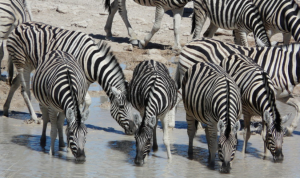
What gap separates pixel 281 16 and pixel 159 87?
16.9ft

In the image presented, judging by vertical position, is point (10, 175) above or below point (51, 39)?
below

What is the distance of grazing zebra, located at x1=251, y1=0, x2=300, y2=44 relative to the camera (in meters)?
12.3

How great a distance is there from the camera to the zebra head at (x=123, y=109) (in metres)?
9.52

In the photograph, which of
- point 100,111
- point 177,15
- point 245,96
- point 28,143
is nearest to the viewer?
point 245,96

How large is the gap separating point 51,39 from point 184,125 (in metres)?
2.89

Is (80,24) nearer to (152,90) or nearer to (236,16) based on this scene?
(236,16)


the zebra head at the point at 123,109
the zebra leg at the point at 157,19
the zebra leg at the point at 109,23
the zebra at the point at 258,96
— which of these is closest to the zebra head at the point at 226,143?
the zebra at the point at 258,96

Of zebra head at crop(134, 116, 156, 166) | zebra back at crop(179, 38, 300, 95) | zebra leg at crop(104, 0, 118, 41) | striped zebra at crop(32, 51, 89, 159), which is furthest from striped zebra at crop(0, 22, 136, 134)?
zebra leg at crop(104, 0, 118, 41)

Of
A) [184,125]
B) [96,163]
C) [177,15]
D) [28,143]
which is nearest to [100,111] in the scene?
[184,125]

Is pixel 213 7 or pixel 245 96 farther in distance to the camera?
pixel 213 7

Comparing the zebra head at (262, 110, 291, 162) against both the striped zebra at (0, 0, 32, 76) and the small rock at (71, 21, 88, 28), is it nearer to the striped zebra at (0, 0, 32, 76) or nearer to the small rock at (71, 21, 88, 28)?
the striped zebra at (0, 0, 32, 76)

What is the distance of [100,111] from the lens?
1189 cm

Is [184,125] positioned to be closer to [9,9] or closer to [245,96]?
[245,96]

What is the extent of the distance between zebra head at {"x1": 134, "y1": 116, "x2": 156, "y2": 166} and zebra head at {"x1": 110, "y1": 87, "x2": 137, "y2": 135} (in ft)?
4.87
